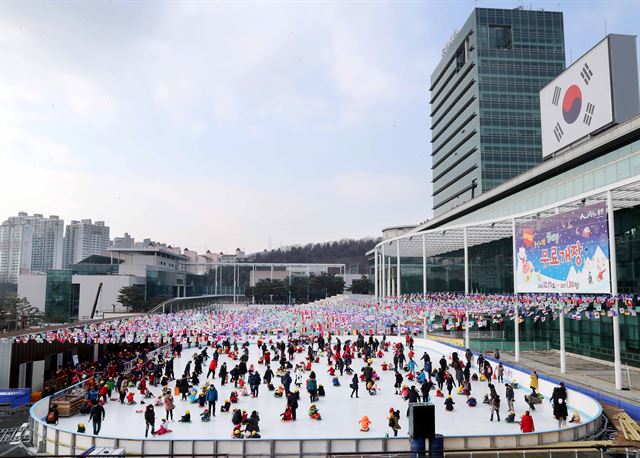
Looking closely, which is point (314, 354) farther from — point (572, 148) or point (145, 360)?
point (572, 148)

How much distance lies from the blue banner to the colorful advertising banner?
977 inches

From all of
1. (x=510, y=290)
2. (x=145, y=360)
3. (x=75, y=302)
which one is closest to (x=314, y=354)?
(x=145, y=360)

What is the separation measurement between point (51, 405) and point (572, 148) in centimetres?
3620

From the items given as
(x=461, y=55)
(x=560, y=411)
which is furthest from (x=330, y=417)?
(x=461, y=55)

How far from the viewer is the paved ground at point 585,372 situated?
19.7 metres

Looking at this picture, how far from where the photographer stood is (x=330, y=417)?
16688 millimetres

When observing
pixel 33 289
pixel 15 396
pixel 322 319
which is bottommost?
pixel 15 396

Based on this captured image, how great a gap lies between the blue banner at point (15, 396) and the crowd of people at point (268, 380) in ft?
6.06

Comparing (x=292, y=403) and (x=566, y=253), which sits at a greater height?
(x=566, y=253)

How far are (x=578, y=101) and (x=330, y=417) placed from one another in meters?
32.0

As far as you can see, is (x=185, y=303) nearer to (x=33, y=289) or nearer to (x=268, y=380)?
(x=33, y=289)

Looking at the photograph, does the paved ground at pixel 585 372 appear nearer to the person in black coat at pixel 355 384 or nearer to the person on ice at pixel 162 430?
the person in black coat at pixel 355 384

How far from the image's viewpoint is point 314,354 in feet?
89.9

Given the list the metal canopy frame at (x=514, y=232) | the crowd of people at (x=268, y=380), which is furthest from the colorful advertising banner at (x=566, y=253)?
the crowd of people at (x=268, y=380)
